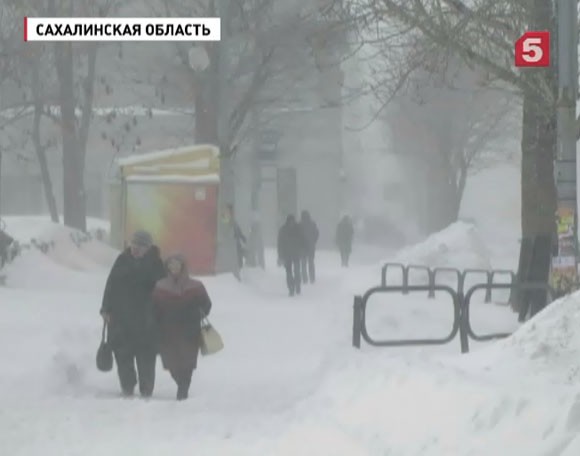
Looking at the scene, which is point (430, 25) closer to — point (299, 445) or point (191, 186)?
point (299, 445)

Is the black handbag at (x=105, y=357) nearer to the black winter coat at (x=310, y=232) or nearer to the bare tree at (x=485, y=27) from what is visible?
the bare tree at (x=485, y=27)

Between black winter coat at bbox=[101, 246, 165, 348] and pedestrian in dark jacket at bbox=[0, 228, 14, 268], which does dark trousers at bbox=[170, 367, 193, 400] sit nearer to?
black winter coat at bbox=[101, 246, 165, 348]

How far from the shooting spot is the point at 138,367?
43.8ft

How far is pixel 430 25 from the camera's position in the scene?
1709 centimetres

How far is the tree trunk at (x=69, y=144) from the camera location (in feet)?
104

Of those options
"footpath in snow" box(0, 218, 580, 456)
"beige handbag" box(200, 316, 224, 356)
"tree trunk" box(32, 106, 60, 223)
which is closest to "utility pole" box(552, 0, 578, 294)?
"footpath in snow" box(0, 218, 580, 456)

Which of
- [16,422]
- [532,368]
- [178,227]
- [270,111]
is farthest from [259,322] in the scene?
[270,111]

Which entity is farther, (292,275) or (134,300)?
(292,275)

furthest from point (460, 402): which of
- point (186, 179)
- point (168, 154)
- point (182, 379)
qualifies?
point (186, 179)

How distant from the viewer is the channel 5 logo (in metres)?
14.4

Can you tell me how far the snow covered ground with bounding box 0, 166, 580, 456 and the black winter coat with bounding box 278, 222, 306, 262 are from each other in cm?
580

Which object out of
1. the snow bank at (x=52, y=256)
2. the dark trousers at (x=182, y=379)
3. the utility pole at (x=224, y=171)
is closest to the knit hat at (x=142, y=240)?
the dark trousers at (x=182, y=379)

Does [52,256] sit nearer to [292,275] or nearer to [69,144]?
[292,275]

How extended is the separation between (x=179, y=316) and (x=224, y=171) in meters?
15.0
